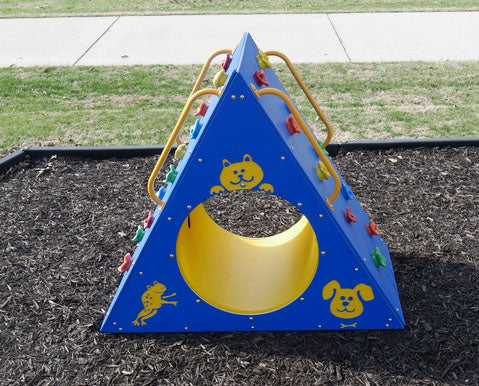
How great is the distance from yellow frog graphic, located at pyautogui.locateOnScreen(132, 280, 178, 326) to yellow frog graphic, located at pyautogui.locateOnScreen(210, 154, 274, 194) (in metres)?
0.69

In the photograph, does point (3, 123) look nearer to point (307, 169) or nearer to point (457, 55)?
point (307, 169)

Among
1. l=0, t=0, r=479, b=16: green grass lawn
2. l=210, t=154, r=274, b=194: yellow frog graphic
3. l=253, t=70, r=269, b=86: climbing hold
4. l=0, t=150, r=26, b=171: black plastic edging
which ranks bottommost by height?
l=0, t=0, r=479, b=16: green grass lawn

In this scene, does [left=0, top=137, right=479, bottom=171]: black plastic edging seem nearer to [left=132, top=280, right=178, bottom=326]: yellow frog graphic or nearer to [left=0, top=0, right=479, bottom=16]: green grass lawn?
[left=132, top=280, right=178, bottom=326]: yellow frog graphic

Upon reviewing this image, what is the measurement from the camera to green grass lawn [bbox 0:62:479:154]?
5.69 meters

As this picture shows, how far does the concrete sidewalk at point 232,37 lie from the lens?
299 inches

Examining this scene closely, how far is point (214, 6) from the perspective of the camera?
997 cm

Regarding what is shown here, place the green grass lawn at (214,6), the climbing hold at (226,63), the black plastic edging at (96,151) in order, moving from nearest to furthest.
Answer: the climbing hold at (226,63)
the black plastic edging at (96,151)
the green grass lawn at (214,6)

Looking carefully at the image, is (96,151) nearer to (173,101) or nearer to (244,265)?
(173,101)

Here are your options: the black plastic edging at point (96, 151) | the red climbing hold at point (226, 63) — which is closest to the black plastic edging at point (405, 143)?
the black plastic edging at point (96, 151)

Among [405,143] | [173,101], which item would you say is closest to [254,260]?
[405,143]

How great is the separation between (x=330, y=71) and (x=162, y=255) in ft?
15.2

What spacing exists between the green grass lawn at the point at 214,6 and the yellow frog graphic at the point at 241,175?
7214mm

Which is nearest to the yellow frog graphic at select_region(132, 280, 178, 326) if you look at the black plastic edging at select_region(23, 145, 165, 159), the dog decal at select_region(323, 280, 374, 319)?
the dog decal at select_region(323, 280, 374, 319)

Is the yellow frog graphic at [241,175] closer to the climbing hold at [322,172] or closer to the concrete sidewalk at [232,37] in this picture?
the climbing hold at [322,172]
